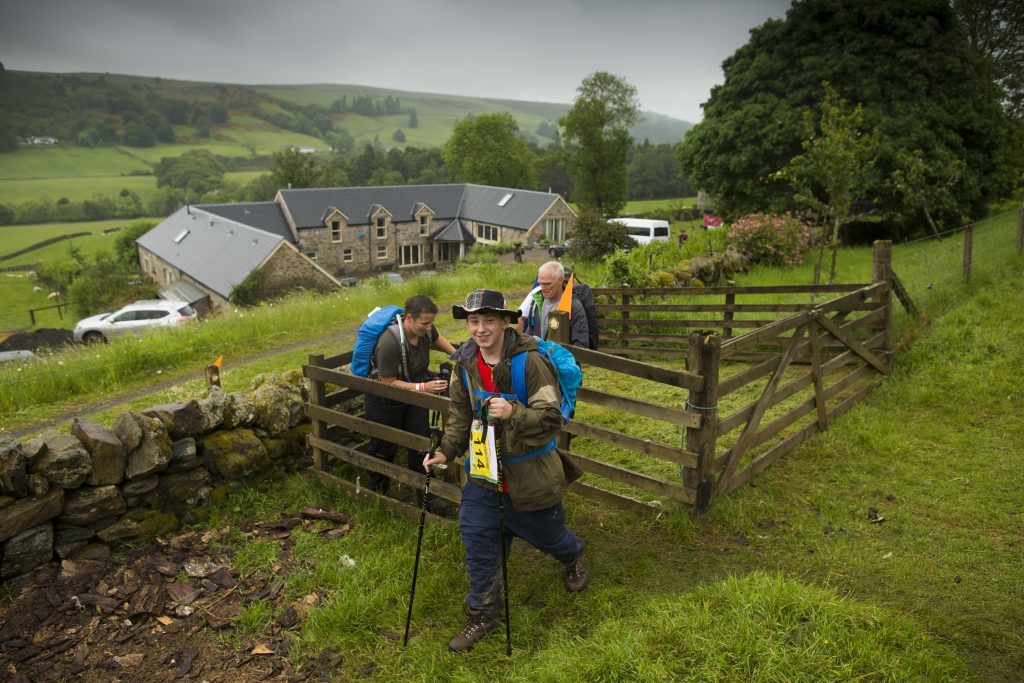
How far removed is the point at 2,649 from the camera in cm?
429

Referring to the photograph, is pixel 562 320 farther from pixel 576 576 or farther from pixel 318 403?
pixel 318 403

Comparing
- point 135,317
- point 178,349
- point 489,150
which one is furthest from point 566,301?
point 489,150

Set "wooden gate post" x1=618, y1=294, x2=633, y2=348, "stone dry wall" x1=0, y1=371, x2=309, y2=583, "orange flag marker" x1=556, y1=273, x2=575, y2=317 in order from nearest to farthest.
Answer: "stone dry wall" x1=0, y1=371, x2=309, y2=583 → "orange flag marker" x1=556, y1=273, x2=575, y2=317 → "wooden gate post" x1=618, y1=294, x2=633, y2=348

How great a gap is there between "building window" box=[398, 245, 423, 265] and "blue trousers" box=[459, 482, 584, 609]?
63830mm

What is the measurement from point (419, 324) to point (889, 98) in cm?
2772

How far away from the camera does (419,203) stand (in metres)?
66.9

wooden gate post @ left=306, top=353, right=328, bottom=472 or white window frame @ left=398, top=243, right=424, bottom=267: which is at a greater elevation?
wooden gate post @ left=306, top=353, right=328, bottom=472

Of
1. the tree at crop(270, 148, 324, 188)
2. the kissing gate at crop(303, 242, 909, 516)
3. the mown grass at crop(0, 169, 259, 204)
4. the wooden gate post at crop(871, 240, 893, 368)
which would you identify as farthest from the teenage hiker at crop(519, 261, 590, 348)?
→ the mown grass at crop(0, 169, 259, 204)

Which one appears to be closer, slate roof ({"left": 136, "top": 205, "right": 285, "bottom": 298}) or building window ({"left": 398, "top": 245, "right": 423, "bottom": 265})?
slate roof ({"left": 136, "top": 205, "right": 285, "bottom": 298})

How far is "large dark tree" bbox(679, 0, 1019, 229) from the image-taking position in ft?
82.9

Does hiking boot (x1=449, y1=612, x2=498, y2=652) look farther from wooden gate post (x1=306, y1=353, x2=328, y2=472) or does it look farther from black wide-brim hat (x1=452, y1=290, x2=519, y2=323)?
wooden gate post (x1=306, y1=353, x2=328, y2=472)

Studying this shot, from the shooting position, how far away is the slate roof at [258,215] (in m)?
58.9

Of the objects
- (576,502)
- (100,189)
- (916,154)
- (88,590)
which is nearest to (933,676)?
(576,502)

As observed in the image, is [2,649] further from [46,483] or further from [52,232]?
[52,232]
